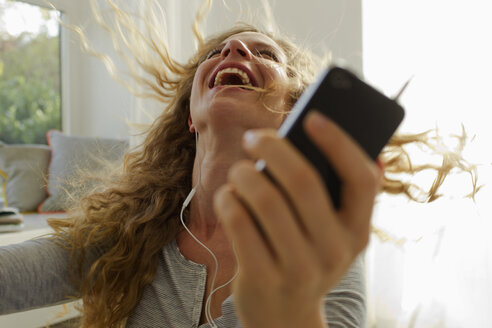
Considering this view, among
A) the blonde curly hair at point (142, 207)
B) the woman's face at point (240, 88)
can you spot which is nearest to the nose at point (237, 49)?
the woman's face at point (240, 88)

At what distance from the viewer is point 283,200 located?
0.37 m

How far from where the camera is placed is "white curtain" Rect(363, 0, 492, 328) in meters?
1.37

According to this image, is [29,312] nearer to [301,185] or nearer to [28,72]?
[28,72]

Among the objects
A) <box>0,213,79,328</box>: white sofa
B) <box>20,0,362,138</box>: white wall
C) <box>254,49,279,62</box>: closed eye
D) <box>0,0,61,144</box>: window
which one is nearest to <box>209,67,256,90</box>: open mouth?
<box>254,49,279,62</box>: closed eye

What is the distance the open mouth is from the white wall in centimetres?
58

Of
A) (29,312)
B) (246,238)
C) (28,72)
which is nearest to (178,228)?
(246,238)

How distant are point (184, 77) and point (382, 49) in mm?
762

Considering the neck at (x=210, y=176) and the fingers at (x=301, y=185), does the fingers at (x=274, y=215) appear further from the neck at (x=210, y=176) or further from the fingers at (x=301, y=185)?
the neck at (x=210, y=176)

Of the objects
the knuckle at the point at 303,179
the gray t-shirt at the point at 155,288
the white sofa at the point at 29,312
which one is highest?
the knuckle at the point at 303,179

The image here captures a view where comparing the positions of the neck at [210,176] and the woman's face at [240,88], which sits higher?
the woman's face at [240,88]

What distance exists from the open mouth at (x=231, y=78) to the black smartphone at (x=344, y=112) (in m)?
0.61

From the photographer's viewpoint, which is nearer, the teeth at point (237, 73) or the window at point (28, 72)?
the teeth at point (237, 73)

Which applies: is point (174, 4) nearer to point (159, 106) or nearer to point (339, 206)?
point (159, 106)

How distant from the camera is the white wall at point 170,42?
1717 millimetres
